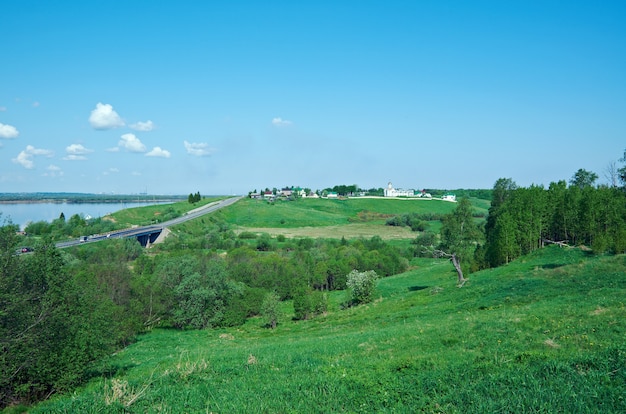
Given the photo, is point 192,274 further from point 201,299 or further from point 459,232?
point 459,232

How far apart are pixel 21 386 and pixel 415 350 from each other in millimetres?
18364

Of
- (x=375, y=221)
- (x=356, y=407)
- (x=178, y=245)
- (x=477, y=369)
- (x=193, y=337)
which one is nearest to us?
(x=356, y=407)

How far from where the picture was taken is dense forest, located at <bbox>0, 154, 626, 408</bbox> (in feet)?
62.4

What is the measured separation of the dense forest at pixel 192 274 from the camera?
1903 centimetres

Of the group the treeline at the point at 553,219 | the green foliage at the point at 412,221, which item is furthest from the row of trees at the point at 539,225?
the green foliage at the point at 412,221

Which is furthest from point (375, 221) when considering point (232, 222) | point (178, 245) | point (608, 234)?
point (608, 234)

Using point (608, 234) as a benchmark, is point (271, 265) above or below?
below

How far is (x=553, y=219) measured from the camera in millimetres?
57688

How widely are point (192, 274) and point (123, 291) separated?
9.09 metres

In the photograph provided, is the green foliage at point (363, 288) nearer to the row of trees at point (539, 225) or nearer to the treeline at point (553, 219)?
the row of trees at point (539, 225)

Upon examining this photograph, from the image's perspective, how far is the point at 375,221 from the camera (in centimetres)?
16912

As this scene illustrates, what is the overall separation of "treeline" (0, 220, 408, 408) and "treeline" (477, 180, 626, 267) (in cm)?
2694

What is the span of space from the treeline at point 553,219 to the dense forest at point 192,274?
158mm

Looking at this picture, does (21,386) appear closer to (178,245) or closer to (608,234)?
(608,234)
